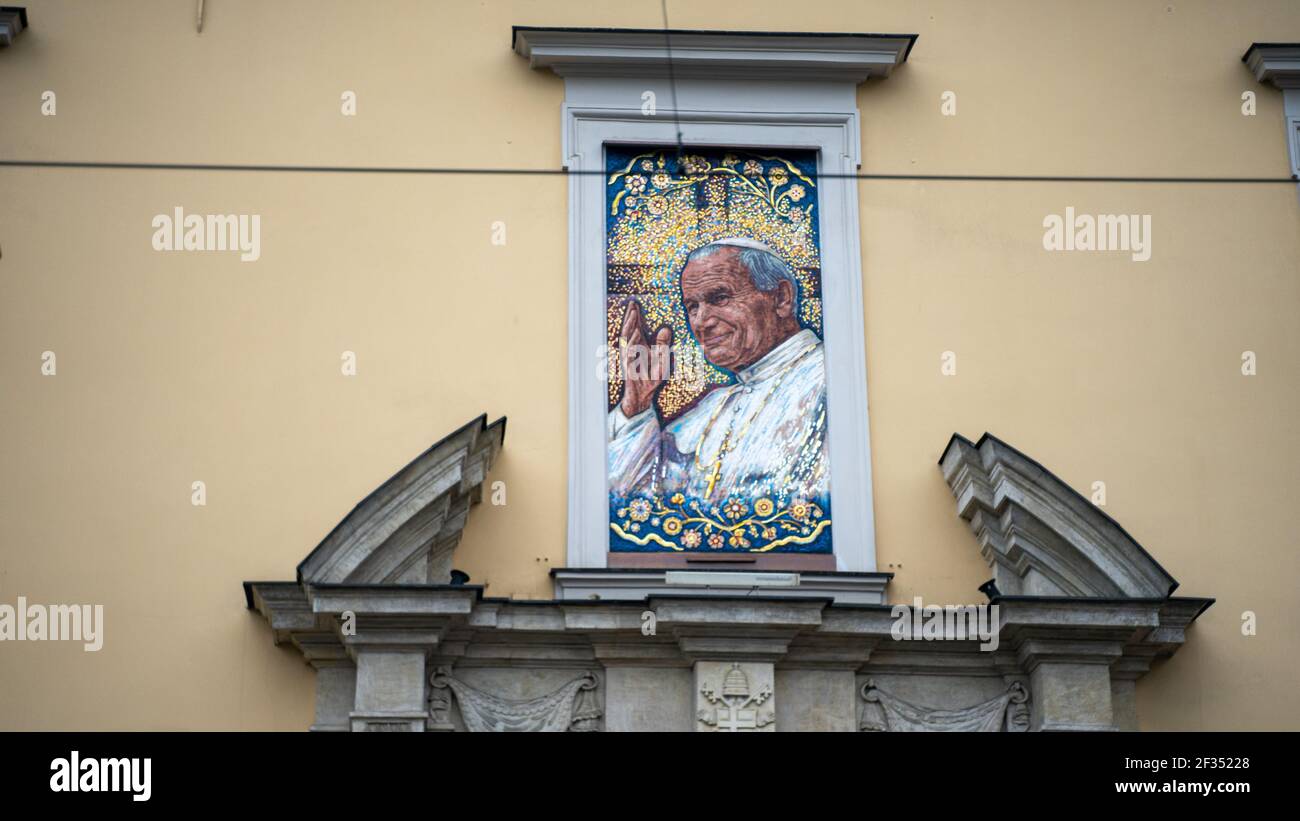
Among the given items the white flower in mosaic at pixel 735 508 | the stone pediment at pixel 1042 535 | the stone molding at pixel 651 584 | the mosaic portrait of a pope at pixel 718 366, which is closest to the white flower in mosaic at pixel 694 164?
the mosaic portrait of a pope at pixel 718 366

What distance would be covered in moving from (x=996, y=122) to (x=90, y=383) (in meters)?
4.53

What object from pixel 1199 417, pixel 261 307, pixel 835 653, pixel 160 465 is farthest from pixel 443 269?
pixel 1199 417

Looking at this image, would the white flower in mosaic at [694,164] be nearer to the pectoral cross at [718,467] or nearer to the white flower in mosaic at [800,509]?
the pectoral cross at [718,467]

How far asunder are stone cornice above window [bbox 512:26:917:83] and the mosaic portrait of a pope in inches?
17.7

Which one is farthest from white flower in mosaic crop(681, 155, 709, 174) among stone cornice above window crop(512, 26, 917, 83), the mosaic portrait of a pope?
stone cornice above window crop(512, 26, 917, 83)

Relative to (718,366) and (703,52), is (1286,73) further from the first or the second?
(718,366)

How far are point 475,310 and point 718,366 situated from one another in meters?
1.17

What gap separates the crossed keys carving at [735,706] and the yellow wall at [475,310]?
97 centimetres

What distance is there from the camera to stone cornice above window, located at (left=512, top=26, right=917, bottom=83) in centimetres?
980

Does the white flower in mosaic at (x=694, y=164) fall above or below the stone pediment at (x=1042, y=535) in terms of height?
above

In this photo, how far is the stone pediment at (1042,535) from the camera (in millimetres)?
8781

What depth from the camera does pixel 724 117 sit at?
989 centimetres

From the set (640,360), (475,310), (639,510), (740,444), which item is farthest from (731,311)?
(475,310)

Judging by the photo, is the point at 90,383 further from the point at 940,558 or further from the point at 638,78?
the point at 940,558
